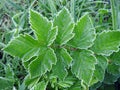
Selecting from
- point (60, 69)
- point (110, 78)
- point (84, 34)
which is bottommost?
point (110, 78)

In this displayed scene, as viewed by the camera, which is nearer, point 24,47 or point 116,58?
point 24,47

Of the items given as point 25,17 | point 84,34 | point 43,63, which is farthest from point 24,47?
point 25,17

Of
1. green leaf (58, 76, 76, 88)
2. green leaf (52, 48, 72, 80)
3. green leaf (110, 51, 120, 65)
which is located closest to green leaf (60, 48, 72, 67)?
green leaf (52, 48, 72, 80)

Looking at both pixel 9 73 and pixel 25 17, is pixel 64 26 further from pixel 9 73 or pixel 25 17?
pixel 25 17

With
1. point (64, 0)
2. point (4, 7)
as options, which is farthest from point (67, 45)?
point (4, 7)

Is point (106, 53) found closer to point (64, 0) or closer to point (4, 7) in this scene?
point (64, 0)

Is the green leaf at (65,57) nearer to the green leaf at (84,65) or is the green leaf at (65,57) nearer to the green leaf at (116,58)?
A: the green leaf at (84,65)

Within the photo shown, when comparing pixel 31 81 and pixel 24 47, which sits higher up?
pixel 24 47

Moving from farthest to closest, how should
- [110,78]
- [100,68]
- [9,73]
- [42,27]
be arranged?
[9,73] → [110,78] → [100,68] → [42,27]

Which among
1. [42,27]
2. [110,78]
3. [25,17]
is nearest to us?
Answer: [42,27]
